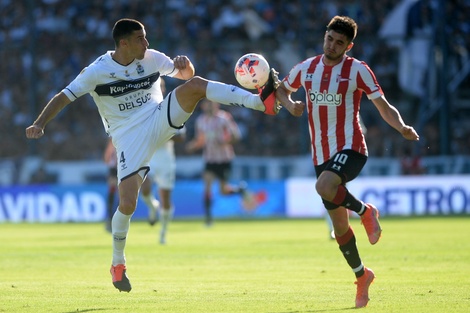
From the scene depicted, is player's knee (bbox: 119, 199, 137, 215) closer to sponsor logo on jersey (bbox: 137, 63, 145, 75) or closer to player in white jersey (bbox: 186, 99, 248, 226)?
sponsor logo on jersey (bbox: 137, 63, 145, 75)

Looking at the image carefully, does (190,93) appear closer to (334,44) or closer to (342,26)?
(334,44)

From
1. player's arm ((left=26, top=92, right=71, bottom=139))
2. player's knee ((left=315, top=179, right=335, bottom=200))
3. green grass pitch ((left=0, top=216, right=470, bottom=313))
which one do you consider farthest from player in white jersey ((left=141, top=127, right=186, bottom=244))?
player's knee ((left=315, top=179, right=335, bottom=200))

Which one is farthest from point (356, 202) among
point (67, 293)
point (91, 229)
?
point (91, 229)

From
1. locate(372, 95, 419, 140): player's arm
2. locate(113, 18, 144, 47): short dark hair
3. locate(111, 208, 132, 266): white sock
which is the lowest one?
locate(111, 208, 132, 266): white sock

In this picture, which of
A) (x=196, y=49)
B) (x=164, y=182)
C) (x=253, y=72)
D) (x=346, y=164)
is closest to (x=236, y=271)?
(x=253, y=72)

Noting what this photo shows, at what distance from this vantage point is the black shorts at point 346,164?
363 inches

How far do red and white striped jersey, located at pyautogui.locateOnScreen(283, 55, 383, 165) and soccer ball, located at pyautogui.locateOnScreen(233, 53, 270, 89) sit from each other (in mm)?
394

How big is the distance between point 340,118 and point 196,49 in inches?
898

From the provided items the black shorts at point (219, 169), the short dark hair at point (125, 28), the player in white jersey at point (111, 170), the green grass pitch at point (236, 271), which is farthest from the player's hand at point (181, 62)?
the black shorts at point (219, 169)

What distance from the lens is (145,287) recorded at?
410 inches

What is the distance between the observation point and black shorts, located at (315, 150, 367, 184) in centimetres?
923

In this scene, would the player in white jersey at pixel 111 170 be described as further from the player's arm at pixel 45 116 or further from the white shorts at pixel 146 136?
the player's arm at pixel 45 116

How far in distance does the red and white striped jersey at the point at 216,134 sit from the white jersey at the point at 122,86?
39.9 feet

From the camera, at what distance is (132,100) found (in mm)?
10203
